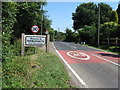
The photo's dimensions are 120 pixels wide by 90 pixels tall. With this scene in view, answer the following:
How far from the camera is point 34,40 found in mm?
10219

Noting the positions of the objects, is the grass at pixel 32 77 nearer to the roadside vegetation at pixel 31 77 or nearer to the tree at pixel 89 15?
the roadside vegetation at pixel 31 77

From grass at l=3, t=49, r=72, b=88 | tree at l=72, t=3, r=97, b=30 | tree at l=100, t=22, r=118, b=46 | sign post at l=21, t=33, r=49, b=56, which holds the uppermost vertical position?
tree at l=72, t=3, r=97, b=30

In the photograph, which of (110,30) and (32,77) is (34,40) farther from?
(110,30)

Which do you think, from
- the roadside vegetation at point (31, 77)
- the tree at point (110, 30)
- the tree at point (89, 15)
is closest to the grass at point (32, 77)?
the roadside vegetation at point (31, 77)

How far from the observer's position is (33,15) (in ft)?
36.4

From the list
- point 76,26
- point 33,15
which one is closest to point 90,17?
point 76,26

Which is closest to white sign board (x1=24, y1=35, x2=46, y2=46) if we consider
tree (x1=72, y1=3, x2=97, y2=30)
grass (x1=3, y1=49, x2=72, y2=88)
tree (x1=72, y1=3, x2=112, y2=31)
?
grass (x1=3, y1=49, x2=72, y2=88)

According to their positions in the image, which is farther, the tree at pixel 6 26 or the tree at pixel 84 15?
the tree at pixel 84 15

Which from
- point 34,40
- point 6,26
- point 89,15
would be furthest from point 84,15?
point 6,26

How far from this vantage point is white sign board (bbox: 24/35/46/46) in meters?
9.96

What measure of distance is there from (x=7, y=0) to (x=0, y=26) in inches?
59.0

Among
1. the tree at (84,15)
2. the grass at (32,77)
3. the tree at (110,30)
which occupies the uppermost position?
the tree at (84,15)

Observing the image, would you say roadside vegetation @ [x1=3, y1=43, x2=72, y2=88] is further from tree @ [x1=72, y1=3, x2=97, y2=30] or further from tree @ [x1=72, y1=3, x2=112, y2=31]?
tree @ [x1=72, y1=3, x2=97, y2=30]

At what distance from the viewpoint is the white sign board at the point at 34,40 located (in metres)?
9.96
